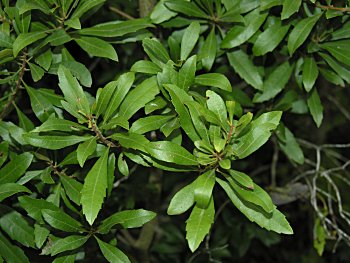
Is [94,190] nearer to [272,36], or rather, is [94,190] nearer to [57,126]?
[57,126]

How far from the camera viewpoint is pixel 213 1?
5.70 feet

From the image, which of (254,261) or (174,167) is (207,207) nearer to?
(174,167)

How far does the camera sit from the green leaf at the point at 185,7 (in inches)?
65.8

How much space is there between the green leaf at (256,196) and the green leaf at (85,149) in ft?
1.16

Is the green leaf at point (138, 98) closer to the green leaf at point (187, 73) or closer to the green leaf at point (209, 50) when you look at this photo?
the green leaf at point (187, 73)

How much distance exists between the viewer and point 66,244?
1.46 meters

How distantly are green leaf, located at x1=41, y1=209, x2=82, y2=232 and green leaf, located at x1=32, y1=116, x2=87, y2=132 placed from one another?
23 centimetres

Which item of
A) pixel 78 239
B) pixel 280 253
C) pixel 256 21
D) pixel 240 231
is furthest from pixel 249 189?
pixel 280 253

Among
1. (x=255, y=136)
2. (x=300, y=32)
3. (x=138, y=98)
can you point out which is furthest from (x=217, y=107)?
(x=300, y=32)

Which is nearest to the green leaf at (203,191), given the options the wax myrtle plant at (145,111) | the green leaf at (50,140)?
the wax myrtle plant at (145,111)

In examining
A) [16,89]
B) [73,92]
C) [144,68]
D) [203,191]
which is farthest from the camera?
[16,89]

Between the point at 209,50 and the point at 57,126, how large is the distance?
57cm

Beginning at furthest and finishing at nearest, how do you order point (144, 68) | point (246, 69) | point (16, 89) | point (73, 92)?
point (246, 69) → point (16, 89) → point (144, 68) → point (73, 92)

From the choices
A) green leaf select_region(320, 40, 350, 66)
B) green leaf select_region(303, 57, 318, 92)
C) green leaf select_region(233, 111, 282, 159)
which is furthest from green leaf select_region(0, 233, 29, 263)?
green leaf select_region(320, 40, 350, 66)
